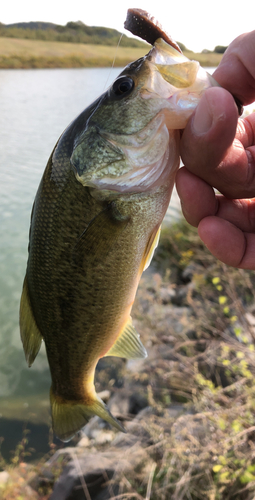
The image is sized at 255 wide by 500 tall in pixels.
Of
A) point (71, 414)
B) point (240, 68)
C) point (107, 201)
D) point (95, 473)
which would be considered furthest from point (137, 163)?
point (95, 473)

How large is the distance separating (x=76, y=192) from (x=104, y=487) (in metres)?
3.36

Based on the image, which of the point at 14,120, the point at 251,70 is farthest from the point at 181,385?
the point at 14,120

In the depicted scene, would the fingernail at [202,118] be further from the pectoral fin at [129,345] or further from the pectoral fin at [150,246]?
the pectoral fin at [129,345]

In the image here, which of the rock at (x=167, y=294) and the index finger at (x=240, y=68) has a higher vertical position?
the index finger at (x=240, y=68)

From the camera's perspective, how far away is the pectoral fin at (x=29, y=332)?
1.80 metres

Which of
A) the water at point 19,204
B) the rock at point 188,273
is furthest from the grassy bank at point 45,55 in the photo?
the rock at point 188,273

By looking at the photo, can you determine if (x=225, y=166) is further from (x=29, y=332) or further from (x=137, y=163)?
(x=29, y=332)

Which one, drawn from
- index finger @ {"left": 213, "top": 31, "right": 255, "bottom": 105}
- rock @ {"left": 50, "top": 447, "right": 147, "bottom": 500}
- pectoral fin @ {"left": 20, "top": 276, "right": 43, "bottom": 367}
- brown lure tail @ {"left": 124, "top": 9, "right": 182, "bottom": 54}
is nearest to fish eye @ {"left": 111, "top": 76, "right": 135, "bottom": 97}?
brown lure tail @ {"left": 124, "top": 9, "right": 182, "bottom": 54}

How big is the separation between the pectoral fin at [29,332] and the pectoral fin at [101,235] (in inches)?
20.4

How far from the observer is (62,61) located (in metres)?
34.1

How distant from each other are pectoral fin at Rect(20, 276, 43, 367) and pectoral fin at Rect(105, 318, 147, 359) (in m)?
0.41

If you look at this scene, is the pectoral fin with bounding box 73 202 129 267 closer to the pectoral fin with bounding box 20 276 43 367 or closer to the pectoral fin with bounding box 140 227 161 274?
the pectoral fin with bounding box 140 227 161 274

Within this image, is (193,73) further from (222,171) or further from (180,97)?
(222,171)

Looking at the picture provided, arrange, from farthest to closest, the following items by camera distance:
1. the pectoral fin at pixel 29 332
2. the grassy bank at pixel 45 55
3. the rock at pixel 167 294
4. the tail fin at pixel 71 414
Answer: the grassy bank at pixel 45 55 < the rock at pixel 167 294 < the tail fin at pixel 71 414 < the pectoral fin at pixel 29 332
